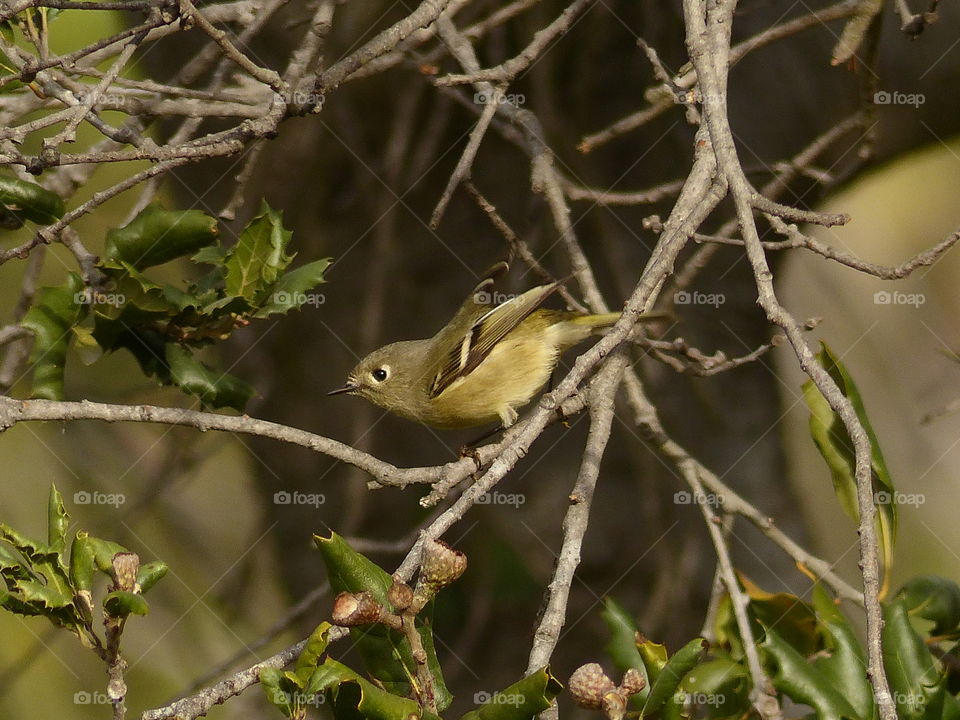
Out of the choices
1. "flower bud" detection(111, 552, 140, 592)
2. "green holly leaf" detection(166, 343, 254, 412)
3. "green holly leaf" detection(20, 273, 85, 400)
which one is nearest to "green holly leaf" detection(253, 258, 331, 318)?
"green holly leaf" detection(166, 343, 254, 412)

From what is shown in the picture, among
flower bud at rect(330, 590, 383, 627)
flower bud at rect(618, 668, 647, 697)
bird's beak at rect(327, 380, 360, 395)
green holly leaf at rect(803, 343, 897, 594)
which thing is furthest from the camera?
bird's beak at rect(327, 380, 360, 395)

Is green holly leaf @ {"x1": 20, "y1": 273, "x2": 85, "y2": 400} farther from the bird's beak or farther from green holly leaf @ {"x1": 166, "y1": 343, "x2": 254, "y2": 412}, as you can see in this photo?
the bird's beak

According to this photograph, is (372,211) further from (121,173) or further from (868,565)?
(868,565)

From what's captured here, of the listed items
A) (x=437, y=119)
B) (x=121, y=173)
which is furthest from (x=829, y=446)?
(x=121, y=173)

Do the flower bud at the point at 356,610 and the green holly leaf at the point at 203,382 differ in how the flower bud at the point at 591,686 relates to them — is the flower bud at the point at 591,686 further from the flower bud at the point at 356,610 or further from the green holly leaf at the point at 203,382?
the green holly leaf at the point at 203,382

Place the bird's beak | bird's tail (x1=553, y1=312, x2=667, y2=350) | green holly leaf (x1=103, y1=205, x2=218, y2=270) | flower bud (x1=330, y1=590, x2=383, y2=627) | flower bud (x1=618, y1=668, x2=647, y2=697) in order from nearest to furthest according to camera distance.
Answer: flower bud (x1=330, y1=590, x2=383, y2=627) → flower bud (x1=618, y1=668, x2=647, y2=697) → green holly leaf (x1=103, y1=205, x2=218, y2=270) → bird's tail (x1=553, y1=312, x2=667, y2=350) → the bird's beak

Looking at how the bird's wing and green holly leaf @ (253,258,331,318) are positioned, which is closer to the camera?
green holly leaf @ (253,258,331,318)

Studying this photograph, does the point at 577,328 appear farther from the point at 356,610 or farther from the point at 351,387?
the point at 356,610

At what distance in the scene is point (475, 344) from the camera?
3.05 m

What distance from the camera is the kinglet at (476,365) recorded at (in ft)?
9.89

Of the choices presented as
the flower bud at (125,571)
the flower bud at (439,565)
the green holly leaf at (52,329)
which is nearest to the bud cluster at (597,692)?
the flower bud at (439,565)

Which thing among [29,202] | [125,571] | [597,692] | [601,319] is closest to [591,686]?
[597,692]

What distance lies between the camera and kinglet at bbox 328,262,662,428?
3.01m

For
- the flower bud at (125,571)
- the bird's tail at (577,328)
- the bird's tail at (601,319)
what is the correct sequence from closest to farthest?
the flower bud at (125,571)
the bird's tail at (601,319)
the bird's tail at (577,328)
